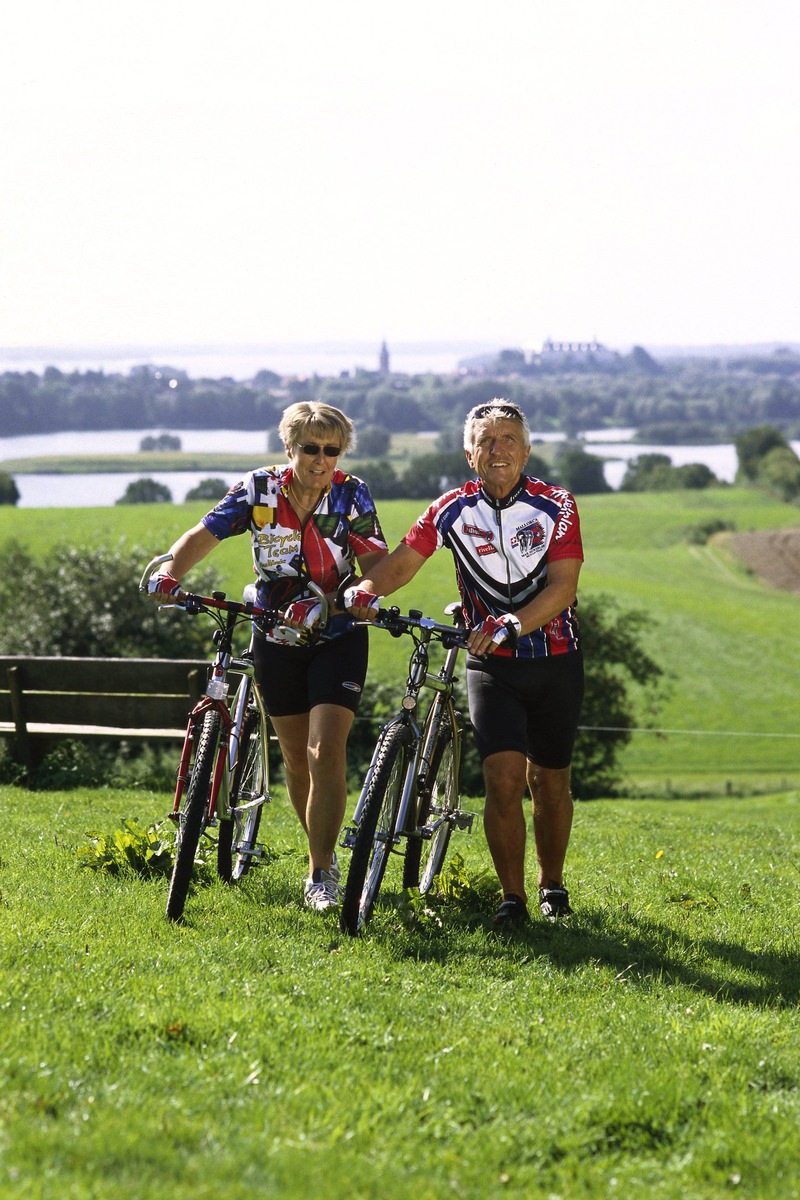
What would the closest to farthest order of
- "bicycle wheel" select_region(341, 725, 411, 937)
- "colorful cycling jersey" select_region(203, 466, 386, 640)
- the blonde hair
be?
"bicycle wheel" select_region(341, 725, 411, 937) → the blonde hair → "colorful cycling jersey" select_region(203, 466, 386, 640)

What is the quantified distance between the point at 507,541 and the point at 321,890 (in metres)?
1.63

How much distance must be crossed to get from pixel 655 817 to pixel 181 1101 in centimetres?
865

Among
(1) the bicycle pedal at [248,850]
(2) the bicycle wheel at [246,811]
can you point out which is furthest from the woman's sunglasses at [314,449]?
(1) the bicycle pedal at [248,850]

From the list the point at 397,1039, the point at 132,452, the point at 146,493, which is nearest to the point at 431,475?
the point at 146,493

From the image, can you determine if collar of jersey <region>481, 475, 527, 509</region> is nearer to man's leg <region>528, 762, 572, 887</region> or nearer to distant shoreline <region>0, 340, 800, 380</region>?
man's leg <region>528, 762, 572, 887</region>

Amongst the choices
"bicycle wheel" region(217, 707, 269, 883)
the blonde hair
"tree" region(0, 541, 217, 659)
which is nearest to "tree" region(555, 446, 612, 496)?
"tree" region(0, 541, 217, 659)

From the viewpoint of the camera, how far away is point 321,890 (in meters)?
5.66

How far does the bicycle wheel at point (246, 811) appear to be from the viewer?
6141 millimetres

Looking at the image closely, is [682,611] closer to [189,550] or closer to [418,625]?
[189,550]

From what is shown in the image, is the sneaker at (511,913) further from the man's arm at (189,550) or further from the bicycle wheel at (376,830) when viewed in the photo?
the man's arm at (189,550)

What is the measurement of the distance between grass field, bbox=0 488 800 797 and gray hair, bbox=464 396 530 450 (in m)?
33.4

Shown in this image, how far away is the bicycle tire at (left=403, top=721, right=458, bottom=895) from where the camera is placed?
5852mm

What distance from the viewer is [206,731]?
18.3 feet

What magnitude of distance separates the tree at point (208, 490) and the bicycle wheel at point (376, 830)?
3425 inches
